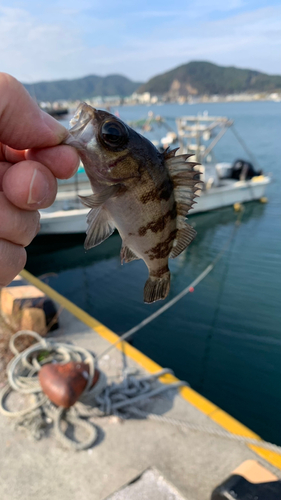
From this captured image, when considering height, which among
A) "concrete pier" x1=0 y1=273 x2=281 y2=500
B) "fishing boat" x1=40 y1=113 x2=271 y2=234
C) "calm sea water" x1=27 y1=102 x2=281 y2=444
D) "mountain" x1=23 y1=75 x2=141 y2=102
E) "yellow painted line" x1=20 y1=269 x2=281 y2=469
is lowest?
"calm sea water" x1=27 y1=102 x2=281 y2=444

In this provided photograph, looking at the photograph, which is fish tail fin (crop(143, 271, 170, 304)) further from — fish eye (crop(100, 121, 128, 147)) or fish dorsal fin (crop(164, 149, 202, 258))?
fish eye (crop(100, 121, 128, 147))

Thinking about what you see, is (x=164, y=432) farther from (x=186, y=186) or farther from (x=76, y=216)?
(x=76, y=216)

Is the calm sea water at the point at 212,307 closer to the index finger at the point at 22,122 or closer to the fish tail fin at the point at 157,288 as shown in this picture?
the fish tail fin at the point at 157,288

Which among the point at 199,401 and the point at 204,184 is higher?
the point at 204,184

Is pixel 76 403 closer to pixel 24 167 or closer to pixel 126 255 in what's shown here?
pixel 126 255

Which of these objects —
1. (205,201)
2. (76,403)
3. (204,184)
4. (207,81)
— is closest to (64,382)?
(76,403)

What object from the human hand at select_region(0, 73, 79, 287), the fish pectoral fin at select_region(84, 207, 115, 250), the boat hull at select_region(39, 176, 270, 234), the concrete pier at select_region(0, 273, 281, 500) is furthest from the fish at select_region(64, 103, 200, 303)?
the boat hull at select_region(39, 176, 270, 234)
